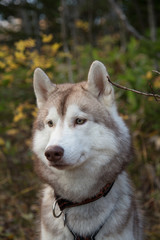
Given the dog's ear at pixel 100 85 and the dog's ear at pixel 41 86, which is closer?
the dog's ear at pixel 100 85

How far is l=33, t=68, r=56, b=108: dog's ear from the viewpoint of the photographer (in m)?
2.75

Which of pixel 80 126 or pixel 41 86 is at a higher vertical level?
pixel 41 86

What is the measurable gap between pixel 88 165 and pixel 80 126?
0.39 m

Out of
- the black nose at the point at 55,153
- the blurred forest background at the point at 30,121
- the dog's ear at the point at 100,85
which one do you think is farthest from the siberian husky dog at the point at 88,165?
the blurred forest background at the point at 30,121

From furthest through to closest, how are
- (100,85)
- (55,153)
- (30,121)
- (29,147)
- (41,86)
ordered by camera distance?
(30,121), (29,147), (41,86), (100,85), (55,153)

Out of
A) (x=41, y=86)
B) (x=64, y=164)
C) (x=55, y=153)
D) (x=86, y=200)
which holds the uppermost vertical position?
(x=41, y=86)

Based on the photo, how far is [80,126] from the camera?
92.0 inches

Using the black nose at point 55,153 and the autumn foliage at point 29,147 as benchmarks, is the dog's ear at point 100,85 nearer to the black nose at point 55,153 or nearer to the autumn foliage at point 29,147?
the black nose at point 55,153

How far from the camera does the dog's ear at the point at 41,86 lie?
2.75 m

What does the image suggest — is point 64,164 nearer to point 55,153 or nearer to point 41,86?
point 55,153

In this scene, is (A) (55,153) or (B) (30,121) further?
(B) (30,121)

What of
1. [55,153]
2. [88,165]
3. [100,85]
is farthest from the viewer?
[100,85]

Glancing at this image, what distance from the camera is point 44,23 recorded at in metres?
9.37

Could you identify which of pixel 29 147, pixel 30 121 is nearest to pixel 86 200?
pixel 29 147
